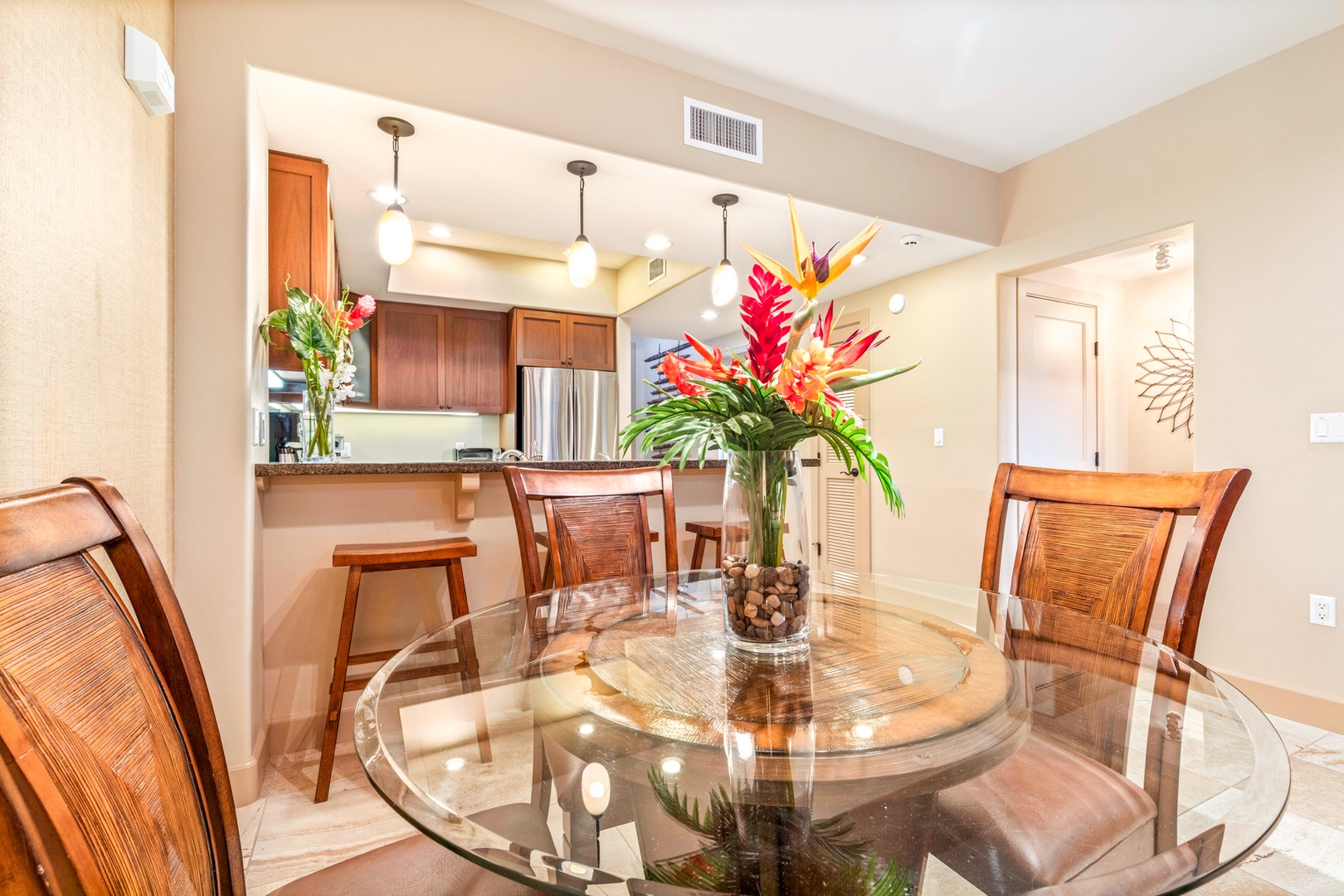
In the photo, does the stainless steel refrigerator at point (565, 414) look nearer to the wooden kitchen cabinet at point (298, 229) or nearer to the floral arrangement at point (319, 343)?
the floral arrangement at point (319, 343)

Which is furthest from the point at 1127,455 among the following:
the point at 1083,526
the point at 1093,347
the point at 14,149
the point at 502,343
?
the point at 14,149

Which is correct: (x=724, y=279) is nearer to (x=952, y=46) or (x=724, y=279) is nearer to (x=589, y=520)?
(x=952, y=46)

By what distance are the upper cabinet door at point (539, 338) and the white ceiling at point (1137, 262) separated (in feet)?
11.7

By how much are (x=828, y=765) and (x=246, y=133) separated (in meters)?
2.27

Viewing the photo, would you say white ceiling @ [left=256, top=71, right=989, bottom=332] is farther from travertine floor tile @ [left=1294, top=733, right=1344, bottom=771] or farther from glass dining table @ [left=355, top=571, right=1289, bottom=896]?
travertine floor tile @ [left=1294, top=733, right=1344, bottom=771]

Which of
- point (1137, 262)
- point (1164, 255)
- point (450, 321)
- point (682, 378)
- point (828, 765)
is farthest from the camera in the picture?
point (450, 321)

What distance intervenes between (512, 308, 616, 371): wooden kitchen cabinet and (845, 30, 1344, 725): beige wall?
127 inches

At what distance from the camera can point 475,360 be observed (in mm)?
5129

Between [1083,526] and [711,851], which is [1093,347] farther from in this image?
[711,851]

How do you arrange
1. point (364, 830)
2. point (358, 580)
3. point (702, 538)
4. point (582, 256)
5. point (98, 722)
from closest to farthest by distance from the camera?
point (98, 722), point (364, 830), point (358, 580), point (582, 256), point (702, 538)

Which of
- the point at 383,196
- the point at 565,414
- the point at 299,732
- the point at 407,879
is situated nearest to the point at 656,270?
the point at 565,414

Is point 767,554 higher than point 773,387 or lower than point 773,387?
lower

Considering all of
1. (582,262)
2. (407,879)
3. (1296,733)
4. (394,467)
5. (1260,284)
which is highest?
(582,262)

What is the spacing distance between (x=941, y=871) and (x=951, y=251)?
380cm
